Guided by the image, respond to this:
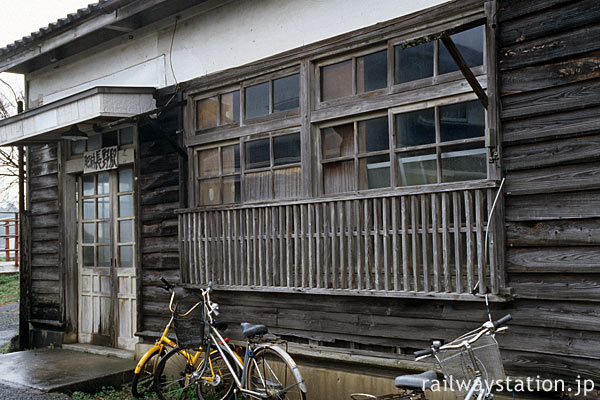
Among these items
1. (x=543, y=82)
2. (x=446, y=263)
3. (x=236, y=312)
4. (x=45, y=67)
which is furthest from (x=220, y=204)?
(x=45, y=67)

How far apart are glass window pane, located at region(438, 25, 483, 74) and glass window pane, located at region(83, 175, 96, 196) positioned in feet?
20.8

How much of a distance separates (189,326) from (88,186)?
4.27m

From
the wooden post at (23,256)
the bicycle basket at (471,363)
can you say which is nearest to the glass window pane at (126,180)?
the wooden post at (23,256)

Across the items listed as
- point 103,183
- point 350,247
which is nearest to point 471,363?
point 350,247

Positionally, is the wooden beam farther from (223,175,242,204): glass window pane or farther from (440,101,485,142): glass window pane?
(223,175,242,204): glass window pane

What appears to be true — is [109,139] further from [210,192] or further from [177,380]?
[177,380]

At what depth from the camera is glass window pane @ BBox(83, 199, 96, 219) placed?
9570 millimetres

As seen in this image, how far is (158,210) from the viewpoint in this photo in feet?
Result: 26.4

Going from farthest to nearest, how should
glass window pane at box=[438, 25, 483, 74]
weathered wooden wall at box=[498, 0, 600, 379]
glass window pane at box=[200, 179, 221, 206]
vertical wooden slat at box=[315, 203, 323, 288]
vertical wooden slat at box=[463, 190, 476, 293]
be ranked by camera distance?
glass window pane at box=[200, 179, 221, 206], vertical wooden slat at box=[315, 203, 323, 288], glass window pane at box=[438, 25, 483, 74], vertical wooden slat at box=[463, 190, 476, 293], weathered wooden wall at box=[498, 0, 600, 379]

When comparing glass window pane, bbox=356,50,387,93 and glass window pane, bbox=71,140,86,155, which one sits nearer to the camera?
glass window pane, bbox=356,50,387,93

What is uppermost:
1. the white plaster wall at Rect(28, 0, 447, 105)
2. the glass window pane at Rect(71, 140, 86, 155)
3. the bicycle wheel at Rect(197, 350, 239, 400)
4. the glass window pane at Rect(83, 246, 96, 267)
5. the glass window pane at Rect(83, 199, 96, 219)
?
the white plaster wall at Rect(28, 0, 447, 105)

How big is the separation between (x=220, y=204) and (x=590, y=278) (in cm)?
433

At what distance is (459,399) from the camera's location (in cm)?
503

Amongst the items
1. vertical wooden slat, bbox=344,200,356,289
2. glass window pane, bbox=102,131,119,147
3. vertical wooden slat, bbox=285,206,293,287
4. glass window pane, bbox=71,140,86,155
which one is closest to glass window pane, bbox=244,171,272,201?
vertical wooden slat, bbox=285,206,293,287
